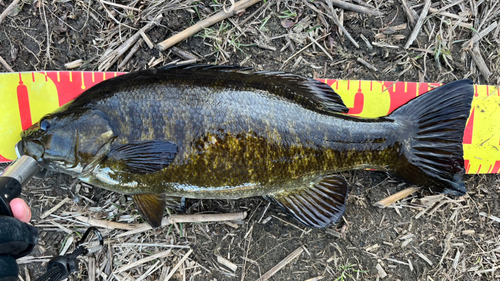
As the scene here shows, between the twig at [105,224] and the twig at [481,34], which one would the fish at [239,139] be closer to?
the twig at [105,224]

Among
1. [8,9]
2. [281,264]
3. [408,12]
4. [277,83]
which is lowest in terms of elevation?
[281,264]

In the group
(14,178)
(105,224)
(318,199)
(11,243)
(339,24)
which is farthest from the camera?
(339,24)

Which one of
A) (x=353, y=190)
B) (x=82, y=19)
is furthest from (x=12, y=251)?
(x=353, y=190)

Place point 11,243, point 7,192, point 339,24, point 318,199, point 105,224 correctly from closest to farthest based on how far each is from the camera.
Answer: point 11,243 < point 7,192 < point 318,199 < point 105,224 < point 339,24

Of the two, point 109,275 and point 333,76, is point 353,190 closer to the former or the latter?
point 333,76

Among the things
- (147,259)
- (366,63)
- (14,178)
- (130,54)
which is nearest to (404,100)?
(366,63)

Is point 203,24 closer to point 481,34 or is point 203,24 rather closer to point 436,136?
point 436,136

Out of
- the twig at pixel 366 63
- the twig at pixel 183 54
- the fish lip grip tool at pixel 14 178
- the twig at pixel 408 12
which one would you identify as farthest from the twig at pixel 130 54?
the twig at pixel 408 12
